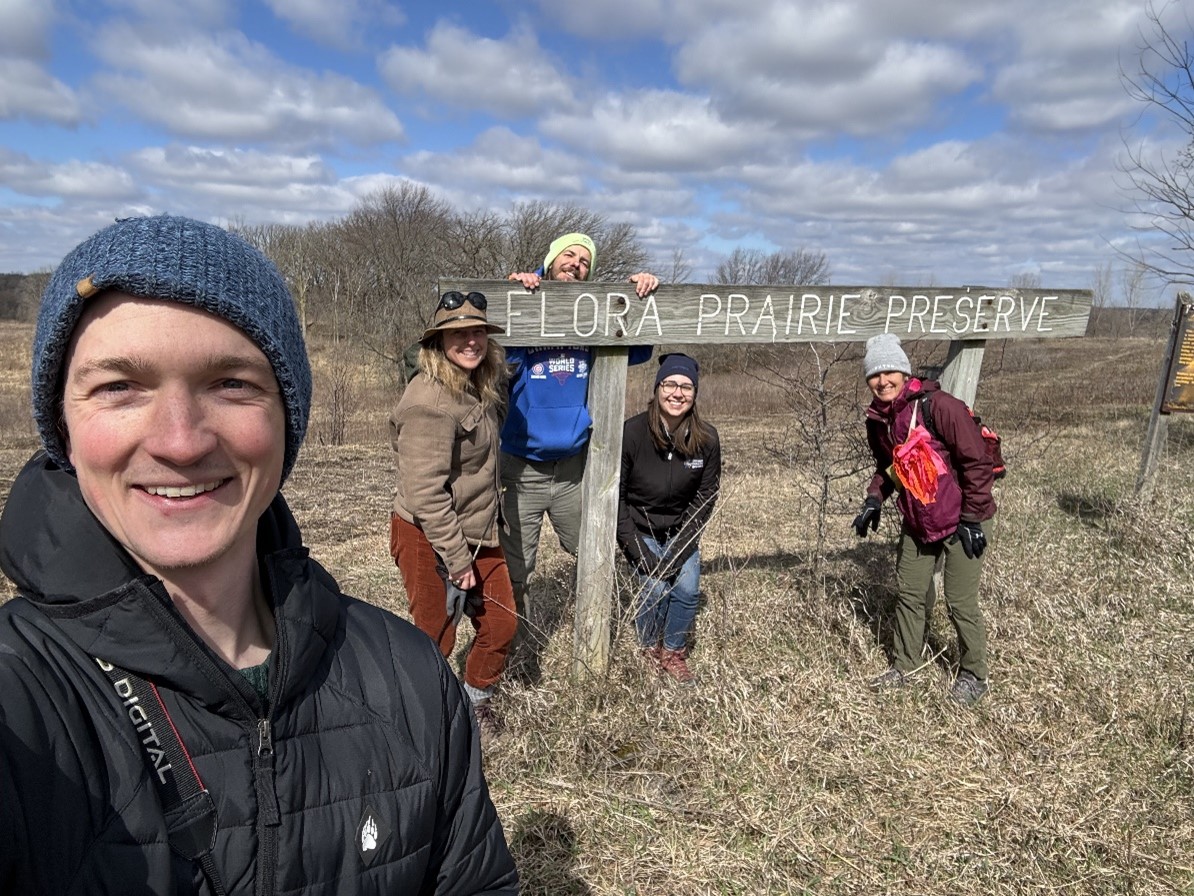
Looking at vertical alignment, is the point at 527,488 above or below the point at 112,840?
below

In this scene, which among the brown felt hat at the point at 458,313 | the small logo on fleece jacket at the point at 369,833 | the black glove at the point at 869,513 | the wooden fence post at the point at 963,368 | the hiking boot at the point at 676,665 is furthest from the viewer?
the wooden fence post at the point at 963,368

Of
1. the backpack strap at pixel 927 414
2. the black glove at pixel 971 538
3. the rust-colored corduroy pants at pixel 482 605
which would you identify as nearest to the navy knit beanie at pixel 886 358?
the backpack strap at pixel 927 414

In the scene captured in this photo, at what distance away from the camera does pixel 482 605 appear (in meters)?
3.50

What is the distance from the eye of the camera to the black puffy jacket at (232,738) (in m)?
0.86

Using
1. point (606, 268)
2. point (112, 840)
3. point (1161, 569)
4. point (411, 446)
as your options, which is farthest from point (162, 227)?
point (606, 268)

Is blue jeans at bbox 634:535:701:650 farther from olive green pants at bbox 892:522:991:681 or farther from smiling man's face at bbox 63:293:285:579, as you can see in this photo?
smiling man's face at bbox 63:293:285:579

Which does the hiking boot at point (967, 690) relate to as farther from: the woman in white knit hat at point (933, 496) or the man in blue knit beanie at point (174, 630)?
the man in blue knit beanie at point (174, 630)

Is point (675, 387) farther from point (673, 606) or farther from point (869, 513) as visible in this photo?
point (869, 513)

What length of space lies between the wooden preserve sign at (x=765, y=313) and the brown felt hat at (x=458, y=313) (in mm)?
61

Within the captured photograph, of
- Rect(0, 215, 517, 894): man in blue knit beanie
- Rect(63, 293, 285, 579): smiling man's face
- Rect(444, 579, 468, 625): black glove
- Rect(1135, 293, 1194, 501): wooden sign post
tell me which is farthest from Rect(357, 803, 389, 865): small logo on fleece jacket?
Rect(1135, 293, 1194, 501): wooden sign post

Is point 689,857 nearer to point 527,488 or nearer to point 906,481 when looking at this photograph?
point 527,488

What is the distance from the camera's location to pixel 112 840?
2.90 ft

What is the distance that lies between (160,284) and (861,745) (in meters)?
3.47

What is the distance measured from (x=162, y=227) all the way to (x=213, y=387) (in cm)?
23
